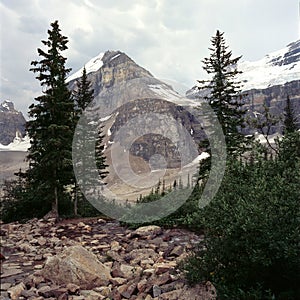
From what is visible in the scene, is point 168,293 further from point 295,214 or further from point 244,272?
→ point 295,214

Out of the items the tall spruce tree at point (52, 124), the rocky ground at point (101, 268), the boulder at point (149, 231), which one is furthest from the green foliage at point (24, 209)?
the boulder at point (149, 231)

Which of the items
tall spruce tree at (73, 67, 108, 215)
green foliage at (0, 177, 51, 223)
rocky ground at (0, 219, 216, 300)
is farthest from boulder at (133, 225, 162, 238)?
green foliage at (0, 177, 51, 223)

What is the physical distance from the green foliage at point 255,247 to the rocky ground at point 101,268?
42cm

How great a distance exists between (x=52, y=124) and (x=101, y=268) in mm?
10875

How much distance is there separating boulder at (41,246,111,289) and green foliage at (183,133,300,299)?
7.75 ft

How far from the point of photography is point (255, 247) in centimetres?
472

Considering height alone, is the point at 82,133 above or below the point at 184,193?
above

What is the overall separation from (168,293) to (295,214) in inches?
103

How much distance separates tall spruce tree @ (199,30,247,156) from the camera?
58.9 feet

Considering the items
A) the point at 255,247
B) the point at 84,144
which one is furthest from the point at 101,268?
the point at 84,144

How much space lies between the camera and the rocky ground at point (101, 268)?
626 centimetres

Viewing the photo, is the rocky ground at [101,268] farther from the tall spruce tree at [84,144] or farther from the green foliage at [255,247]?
the tall spruce tree at [84,144]

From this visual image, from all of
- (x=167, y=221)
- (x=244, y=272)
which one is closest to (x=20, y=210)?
(x=167, y=221)

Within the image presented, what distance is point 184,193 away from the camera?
1577 cm
